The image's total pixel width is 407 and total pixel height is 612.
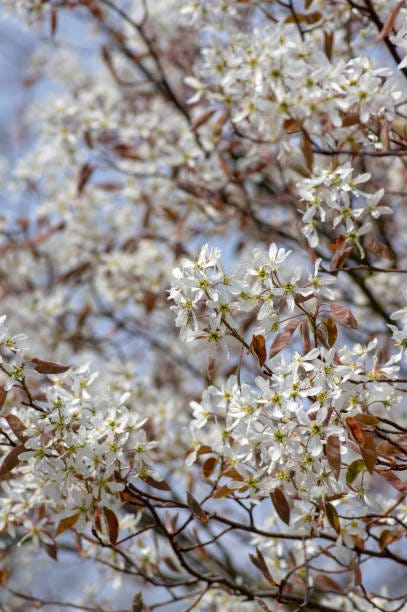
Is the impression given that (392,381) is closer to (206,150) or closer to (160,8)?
(206,150)

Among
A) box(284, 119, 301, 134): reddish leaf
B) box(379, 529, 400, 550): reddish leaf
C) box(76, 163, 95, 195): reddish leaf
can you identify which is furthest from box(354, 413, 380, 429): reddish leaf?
box(76, 163, 95, 195): reddish leaf

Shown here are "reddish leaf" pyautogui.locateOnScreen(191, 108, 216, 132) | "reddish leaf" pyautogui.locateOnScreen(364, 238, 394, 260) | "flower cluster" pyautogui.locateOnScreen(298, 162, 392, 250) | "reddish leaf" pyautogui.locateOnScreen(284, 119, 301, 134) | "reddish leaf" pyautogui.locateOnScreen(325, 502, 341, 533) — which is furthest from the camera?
"reddish leaf" pyautogui.locateOnScreen(191, 108, 216, 132)

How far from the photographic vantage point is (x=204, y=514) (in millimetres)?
1823

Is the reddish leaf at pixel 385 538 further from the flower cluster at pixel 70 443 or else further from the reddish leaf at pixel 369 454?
the flower cluster at pixel 70 443

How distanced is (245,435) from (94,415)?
15.6 inches

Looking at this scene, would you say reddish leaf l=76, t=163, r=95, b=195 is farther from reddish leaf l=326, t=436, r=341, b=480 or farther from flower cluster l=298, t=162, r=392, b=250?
reddish leaf l=326, t=436, r=341, b=480

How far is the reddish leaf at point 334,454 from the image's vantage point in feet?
5.05

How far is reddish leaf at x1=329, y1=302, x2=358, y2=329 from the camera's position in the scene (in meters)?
1.70

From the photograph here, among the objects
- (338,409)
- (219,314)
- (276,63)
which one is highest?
(276,63)

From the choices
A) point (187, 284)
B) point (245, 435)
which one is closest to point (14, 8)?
point (187, 284)

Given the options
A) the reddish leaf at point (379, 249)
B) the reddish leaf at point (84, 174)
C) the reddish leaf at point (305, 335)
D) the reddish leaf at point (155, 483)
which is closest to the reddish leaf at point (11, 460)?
the reddish leaf at point (155, 483)

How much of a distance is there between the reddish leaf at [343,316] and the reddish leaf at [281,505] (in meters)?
0.42

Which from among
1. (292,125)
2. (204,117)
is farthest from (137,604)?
(204,117)

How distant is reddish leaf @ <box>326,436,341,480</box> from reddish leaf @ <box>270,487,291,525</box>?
20 centimetres
